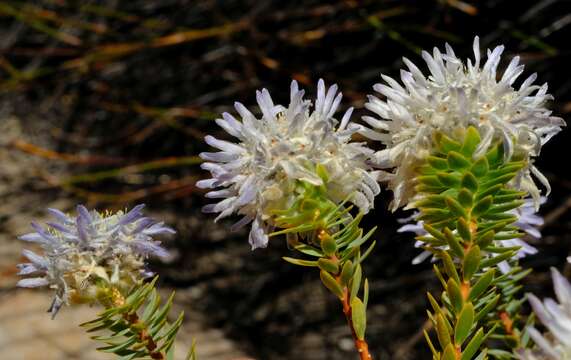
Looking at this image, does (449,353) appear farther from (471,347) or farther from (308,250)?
(308,250)

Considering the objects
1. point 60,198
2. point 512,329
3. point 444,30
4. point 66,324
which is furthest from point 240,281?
point 512,329

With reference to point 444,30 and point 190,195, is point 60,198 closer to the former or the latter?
point 190,195

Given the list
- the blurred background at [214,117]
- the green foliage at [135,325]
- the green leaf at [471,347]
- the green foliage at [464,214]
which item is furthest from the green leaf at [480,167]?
the blurred background at [214,117]

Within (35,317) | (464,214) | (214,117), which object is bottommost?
(464,214)

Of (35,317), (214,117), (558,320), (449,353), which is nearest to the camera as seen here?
(558,320)

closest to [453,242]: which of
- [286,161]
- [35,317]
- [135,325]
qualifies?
[286,161]

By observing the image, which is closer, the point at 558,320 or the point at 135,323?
the point at 558,320
